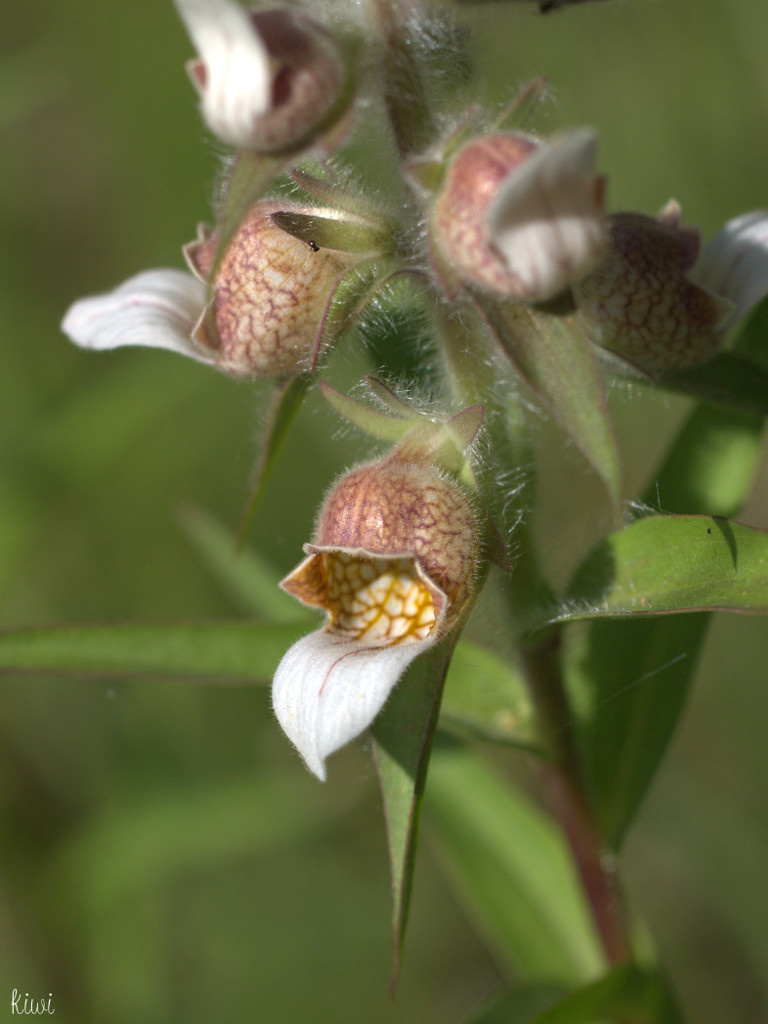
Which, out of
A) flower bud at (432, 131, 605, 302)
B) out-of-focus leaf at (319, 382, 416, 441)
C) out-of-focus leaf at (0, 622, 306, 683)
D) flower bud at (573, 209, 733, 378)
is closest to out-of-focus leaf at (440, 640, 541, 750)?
out-of-focus leaf at (0, 622, 306, 683)

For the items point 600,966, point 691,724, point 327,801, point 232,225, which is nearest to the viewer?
point 232,225

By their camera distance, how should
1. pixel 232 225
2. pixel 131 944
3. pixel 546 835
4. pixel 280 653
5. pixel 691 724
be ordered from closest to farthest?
1. pixel 232 225
2. pixel 280 653
3. pixel 546 835
4. pixel 131 944
5. pixel 691 724

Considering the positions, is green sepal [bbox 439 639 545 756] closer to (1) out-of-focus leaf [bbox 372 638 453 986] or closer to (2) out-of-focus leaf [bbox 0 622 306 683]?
(2) out-of-focus leaf [bbox 0 622 306 683]

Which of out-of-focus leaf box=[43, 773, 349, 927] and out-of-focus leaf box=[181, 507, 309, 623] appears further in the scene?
out-of-focus leaf box=[43, 773, 349, 927]

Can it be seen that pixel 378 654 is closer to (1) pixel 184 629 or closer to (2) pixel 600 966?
(1) pixel 184 629

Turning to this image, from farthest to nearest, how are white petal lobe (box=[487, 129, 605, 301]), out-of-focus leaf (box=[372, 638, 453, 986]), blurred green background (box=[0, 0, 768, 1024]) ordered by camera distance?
1. blurred green background (box=[0, 0, 768, 1024])
2. out-of-focus leaf (box=[372, 638, 453, 986])
3. white petal lobe (box=[487, 129, 605, 301])

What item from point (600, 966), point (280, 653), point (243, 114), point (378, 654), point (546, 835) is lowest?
point (600, 966)

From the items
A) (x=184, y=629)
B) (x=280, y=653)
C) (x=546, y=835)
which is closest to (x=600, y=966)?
(x=546, y=835)

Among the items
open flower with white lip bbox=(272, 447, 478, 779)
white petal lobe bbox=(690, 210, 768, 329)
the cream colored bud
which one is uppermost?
the cream colored bud
